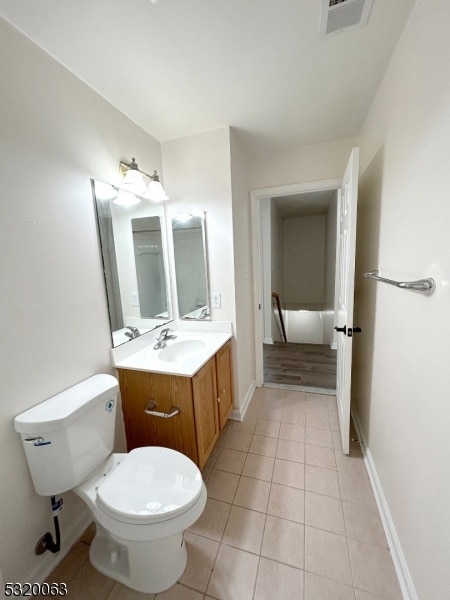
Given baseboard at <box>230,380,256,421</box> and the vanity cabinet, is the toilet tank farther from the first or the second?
baseboard at <box>230,380,256,421</box>

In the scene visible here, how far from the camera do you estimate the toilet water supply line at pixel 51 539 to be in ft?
3.49

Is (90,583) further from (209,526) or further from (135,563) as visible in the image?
(209,526)

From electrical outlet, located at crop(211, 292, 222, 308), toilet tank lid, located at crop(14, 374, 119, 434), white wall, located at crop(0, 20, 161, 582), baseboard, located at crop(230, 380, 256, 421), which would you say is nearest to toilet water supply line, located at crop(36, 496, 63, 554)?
white wall, located at crop(0, 20, 161, 582)

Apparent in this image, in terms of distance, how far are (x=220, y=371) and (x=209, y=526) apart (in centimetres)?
84

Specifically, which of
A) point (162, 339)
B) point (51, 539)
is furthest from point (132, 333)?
Answer: point (51, 539)

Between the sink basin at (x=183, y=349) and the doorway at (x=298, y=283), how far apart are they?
914 millimetres

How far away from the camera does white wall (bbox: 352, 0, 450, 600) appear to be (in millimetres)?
757

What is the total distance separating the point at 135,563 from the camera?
1037 mm

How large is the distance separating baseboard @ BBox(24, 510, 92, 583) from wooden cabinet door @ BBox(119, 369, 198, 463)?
0.41 metres

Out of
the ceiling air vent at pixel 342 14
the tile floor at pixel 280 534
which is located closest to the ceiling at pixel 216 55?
the ceiling air vent at pixel 342 14

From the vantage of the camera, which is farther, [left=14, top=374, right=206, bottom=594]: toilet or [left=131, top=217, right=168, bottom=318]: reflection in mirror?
[left=131, top=217, right=168, bottom=318]: reflection in mirror

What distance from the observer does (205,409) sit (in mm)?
1503

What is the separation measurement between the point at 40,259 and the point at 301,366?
291cm

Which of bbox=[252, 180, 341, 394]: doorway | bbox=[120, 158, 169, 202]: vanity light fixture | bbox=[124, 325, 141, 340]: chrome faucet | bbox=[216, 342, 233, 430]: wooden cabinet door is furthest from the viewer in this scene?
bbox=[252, 180, 341, 394]: doorway
